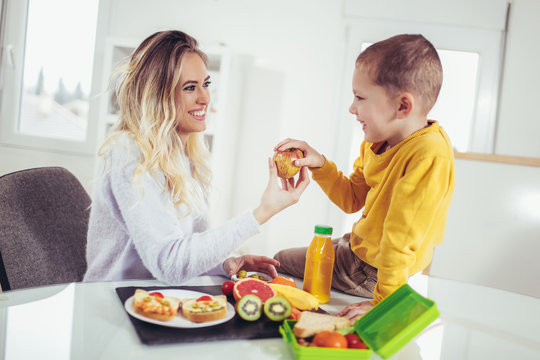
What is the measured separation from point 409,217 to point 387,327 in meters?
0.26

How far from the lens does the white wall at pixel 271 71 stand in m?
3.16

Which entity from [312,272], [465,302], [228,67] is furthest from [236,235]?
[228,67]

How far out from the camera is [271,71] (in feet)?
10.5

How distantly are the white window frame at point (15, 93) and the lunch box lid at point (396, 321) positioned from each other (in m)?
2.93

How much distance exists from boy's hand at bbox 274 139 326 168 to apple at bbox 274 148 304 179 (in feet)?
0.04

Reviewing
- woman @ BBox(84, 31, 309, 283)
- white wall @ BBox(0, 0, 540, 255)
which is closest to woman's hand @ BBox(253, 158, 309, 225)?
woman @ BBox(84, 31, 309, 283)

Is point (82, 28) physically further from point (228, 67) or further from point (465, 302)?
point (465, 302)

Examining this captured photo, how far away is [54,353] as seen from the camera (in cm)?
65

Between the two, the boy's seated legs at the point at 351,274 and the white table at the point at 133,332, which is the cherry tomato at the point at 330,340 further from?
the boy's seated legs at the point at 351,274

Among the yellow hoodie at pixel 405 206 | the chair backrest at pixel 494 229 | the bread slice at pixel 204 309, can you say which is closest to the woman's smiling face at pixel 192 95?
the yellow hoodie at pixel 405 206

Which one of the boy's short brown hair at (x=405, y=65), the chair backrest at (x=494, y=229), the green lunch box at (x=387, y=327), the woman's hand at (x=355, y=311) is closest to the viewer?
the green lunch box at (x=387, y=327)

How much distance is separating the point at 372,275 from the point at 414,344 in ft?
0.99

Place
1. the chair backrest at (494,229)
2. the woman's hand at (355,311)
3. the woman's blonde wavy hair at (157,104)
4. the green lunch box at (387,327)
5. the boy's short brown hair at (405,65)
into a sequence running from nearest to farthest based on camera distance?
the green lunch box at (387,327) → the woman's hand at (355,311) → the boy's short brown hair at (405,65) → the woman's blonde wavy hair at (157,104) → the chair backrest at (494,229)

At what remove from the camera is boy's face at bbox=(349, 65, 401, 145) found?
39.8 inches
